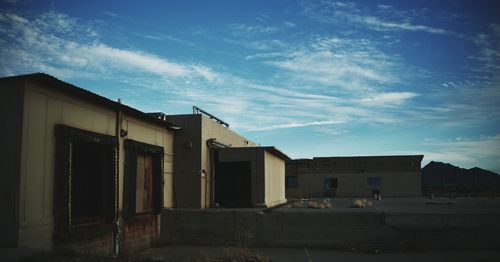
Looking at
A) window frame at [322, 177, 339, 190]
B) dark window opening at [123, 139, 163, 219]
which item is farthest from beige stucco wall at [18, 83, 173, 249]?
window frame at [322, 177, 339, 190]

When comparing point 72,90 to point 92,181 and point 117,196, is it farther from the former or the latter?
point 117,196

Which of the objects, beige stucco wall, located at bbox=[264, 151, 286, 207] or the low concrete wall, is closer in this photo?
the low concrete wall

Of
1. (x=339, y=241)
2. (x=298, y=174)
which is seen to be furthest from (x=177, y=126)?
(x=298, y=174)

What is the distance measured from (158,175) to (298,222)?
5080 mm

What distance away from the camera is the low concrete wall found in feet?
42.7

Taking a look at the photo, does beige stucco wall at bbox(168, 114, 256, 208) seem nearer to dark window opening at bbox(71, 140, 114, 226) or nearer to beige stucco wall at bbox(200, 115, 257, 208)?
beige stucco wall at bbox(200, 115, 257, 208)

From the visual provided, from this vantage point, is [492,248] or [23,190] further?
[492,248]

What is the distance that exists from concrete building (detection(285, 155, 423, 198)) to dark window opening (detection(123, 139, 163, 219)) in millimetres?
22574

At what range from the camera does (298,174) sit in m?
36.3

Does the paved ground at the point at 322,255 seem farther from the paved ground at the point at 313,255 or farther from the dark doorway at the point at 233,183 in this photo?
the dark doorway at the point at 233,183

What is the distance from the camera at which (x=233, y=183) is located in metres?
19.1

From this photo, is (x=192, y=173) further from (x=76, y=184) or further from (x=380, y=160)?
(x=380, y=160)

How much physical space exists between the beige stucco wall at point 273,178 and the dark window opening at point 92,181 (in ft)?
23.7

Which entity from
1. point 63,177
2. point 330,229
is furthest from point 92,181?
point 330,229
